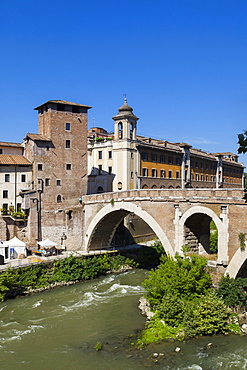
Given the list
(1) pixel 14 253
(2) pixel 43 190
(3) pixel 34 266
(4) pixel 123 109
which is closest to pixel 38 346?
(3) pixel 34 266

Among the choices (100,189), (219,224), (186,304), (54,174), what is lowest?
(186,304)

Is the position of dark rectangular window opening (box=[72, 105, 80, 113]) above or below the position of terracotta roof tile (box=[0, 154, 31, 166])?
above

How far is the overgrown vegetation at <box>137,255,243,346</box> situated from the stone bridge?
6.90ft

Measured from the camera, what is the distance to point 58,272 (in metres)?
30.5

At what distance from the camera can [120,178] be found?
44.2m

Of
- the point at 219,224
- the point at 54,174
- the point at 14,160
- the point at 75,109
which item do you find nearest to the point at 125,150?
the point at 75,109

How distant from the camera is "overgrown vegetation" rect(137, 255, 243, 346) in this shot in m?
18.8

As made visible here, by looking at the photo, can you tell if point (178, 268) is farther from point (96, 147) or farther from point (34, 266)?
point (96, 147)

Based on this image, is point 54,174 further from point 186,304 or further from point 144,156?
point 186,304

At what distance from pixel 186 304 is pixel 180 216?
764 cm

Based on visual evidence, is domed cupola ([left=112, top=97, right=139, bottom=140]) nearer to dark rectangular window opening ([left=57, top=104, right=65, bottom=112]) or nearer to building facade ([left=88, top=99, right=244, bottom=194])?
building facade ([left=88, top=99, right=244, bottom=194])

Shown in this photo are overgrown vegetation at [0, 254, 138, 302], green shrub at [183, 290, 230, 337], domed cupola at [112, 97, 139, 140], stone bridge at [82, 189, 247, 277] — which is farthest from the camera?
domed cupola at [112, 97, 139, 140]

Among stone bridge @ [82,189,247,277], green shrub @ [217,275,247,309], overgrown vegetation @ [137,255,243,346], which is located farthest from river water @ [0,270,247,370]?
stone bridge @ [82,189,247,277]

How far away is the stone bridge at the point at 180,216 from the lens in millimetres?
22688
